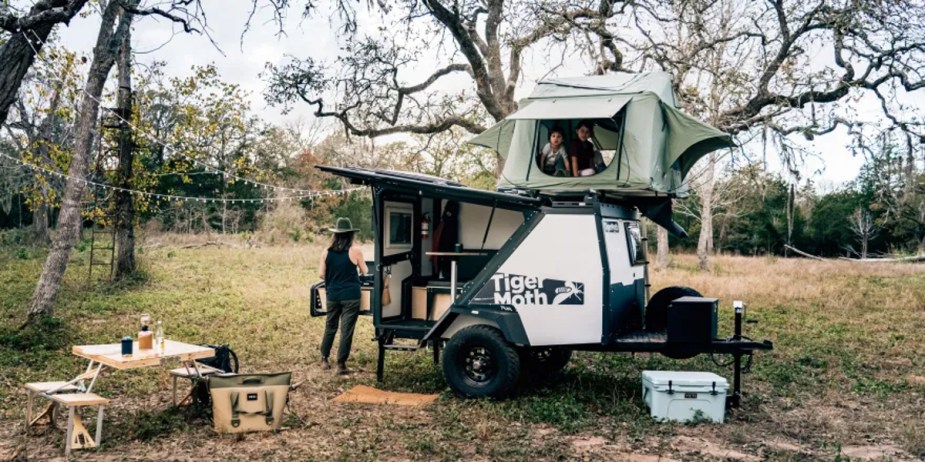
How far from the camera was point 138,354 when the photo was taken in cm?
738

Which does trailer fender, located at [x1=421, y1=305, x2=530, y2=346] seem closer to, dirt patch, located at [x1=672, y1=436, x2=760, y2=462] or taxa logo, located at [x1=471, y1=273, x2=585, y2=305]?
taxa logo, located at [x1=471, y1=273, x2=585, y2=305]

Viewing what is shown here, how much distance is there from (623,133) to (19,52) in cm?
606

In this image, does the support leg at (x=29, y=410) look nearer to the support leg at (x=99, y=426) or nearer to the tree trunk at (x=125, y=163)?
the support leg at (x=99, y=426)

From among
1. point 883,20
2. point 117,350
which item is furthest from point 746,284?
point 117,350

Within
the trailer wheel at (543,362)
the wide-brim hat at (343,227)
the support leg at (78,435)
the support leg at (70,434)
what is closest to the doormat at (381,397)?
the trailer wheel at (543,362)

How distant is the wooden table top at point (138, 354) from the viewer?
704 cm

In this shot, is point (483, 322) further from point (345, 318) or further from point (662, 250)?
point (662, 250)

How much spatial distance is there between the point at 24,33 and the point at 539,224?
5.10 m

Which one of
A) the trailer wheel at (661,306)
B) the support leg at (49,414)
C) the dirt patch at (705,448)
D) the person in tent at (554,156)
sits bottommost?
the dirt patch at (705,448)

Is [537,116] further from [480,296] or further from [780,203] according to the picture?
[780,203]

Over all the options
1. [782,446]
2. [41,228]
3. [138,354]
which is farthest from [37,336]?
[41,228]

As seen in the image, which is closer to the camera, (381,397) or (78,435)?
(78,435)

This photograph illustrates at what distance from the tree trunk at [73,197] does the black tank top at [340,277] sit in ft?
17.0

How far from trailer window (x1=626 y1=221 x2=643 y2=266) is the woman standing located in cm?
323
